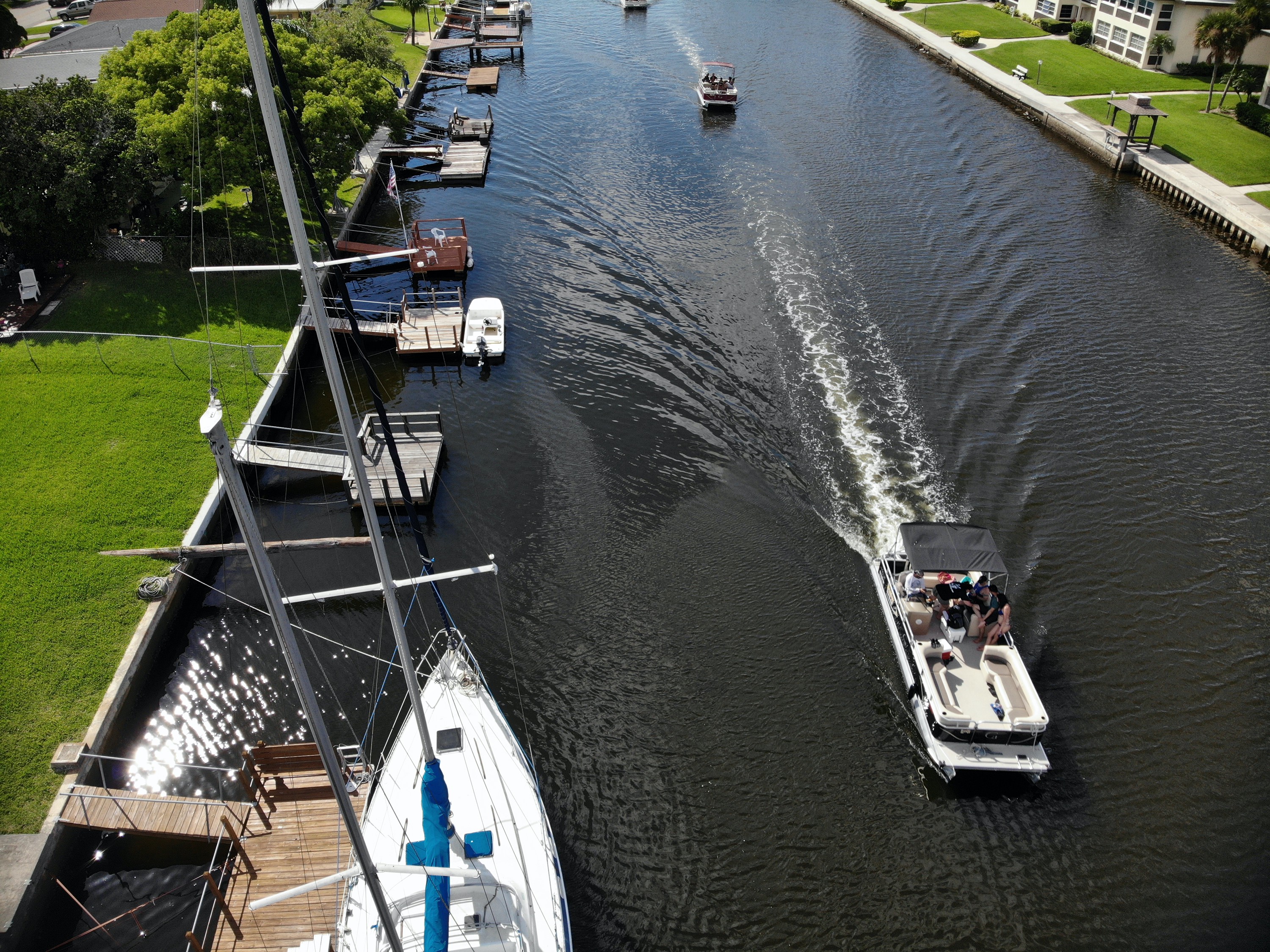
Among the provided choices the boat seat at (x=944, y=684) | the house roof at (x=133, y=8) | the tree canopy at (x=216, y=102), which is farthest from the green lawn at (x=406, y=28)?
the boat seat at (x=944, y=684)

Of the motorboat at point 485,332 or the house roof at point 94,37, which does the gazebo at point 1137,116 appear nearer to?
the motorboat at point 485,332

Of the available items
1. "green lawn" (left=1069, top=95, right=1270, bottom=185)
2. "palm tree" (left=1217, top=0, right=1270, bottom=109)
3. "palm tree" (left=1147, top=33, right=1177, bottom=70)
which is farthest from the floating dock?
"palm tree" (left=1147, top=33, right=1177, bottom=70)

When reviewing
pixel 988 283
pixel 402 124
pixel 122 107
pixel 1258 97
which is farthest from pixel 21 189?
pixel 1258 97

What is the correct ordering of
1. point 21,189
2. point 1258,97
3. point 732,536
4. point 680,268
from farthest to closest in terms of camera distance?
point 1258,97 → point 680,268 → point 21,189 → point 732,536

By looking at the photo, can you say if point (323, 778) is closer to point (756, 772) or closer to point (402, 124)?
point (756, 772)

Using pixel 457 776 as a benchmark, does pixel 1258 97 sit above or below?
above
